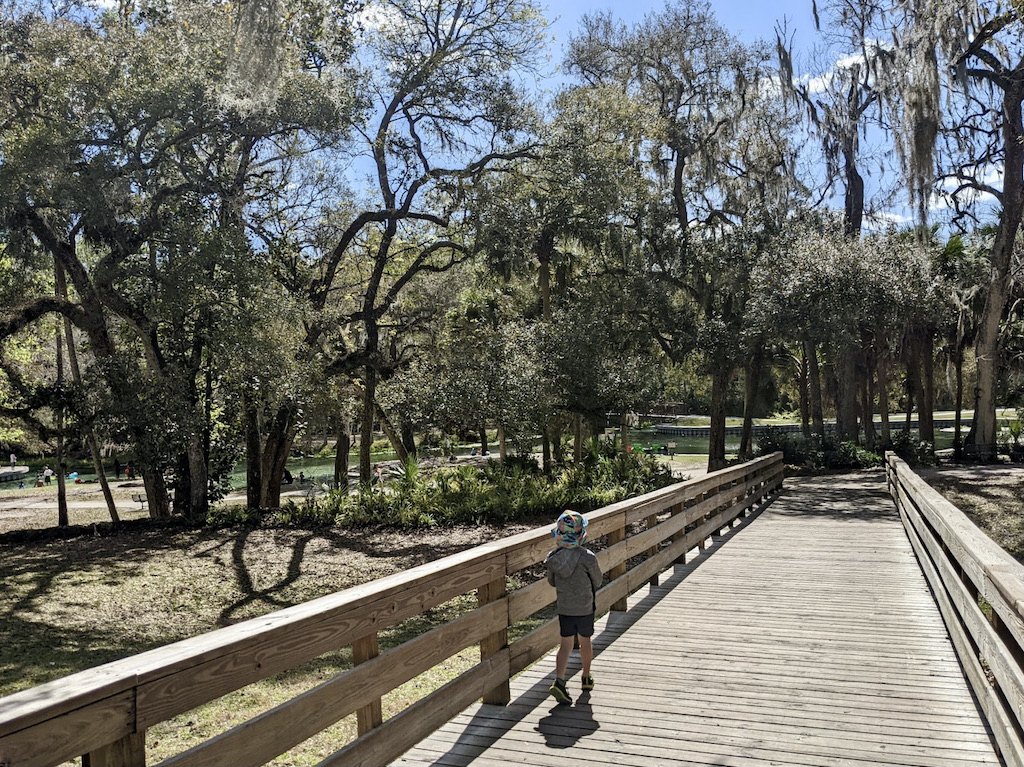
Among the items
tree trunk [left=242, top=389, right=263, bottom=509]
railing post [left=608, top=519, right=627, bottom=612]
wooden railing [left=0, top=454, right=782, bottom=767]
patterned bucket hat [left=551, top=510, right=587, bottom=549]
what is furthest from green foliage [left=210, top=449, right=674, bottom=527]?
patterned bucket hat [left=551, top=510, right=587, bottom=549]

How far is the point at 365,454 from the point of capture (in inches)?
853

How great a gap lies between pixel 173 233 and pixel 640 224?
14.2m

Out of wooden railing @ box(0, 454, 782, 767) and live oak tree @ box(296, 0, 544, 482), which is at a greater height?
live oak tree @ box(296, 0, 544, 482)

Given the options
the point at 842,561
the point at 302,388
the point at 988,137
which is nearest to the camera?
the point at 842,561

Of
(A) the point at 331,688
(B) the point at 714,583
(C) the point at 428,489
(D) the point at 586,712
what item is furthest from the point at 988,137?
(A) the point at 331,688

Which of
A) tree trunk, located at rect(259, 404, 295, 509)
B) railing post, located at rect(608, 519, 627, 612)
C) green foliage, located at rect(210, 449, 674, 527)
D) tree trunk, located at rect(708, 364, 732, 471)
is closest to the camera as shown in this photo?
railing post, located at rect(608, 519, 627, 612)

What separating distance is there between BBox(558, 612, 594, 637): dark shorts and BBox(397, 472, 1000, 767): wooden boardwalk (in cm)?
36

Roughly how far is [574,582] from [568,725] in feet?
2.59

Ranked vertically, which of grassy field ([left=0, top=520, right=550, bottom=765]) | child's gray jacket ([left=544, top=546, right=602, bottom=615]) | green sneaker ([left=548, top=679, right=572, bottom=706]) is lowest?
grassy field ([left=0, top=520, right=550, bottom=765])

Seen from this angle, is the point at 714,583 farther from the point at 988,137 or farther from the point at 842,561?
the point at 988,137

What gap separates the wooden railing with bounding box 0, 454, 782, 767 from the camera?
2123mm

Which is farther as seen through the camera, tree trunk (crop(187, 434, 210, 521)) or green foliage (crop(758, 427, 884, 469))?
green foliage (crop(758, 427, 884, 469))

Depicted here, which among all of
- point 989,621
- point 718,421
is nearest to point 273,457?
point 718,421

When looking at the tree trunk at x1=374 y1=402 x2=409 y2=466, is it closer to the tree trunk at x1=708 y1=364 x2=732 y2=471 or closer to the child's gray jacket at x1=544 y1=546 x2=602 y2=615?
the tree trunk at x1=708 y1=364 x2=732 y2=471
